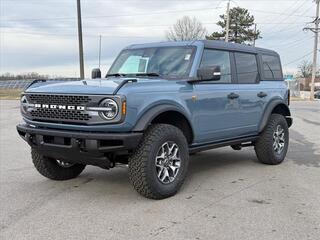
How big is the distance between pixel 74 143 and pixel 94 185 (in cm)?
137

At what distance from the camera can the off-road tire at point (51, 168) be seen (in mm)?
6516

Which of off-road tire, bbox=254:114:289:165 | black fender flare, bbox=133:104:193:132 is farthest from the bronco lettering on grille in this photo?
off-road tire, bbox=254:114:289:165

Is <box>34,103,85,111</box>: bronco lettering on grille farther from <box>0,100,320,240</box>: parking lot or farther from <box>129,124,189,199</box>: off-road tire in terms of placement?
<box>0,100,320,240</box>: parking lot

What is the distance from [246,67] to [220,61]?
773 millimetres

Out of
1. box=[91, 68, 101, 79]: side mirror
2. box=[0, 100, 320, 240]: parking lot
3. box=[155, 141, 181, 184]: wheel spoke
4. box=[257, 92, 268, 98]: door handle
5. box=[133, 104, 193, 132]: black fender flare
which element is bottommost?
box=[0, 100, 320, 240]: parking lot

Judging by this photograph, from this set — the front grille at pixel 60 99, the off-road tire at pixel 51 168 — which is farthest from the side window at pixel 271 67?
the front grille at pixel 60 99

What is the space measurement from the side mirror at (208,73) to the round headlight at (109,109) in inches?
57.5

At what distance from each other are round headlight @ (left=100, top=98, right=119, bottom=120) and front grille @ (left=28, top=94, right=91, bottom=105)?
210 millimetres

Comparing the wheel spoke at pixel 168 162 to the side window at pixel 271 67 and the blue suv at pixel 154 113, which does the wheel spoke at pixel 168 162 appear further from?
the side window at pixel 271 67

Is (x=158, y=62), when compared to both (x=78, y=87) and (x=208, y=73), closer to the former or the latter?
(x=208, y=73)

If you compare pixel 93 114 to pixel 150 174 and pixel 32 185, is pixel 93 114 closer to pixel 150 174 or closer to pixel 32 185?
pixel 150 174

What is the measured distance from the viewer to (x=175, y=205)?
544 cm

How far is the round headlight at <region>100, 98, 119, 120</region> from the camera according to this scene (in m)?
5.18

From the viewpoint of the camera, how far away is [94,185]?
648 cm
